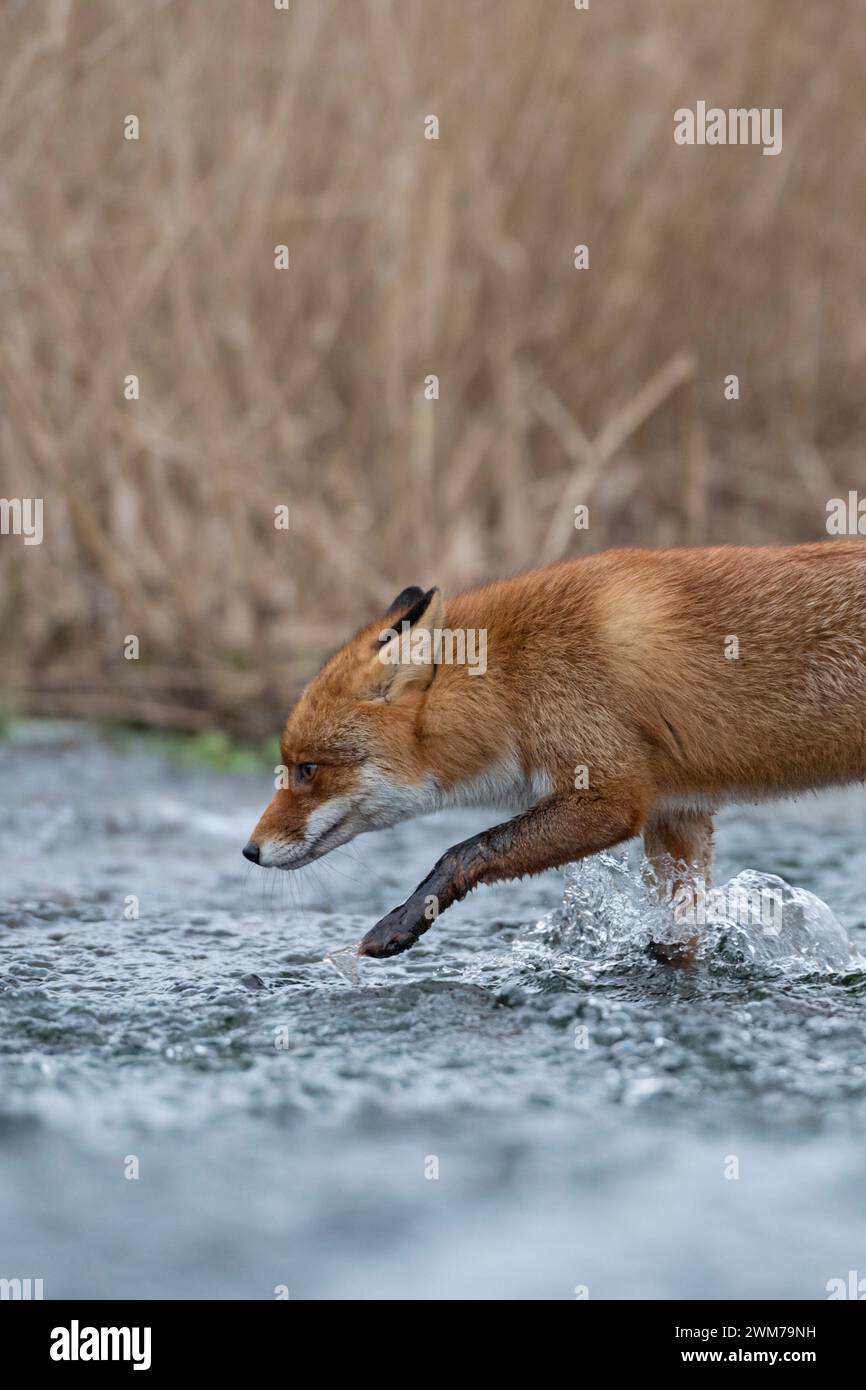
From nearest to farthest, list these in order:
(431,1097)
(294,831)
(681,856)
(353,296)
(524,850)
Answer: (431,1097), (524,850), (294,831), (681,856), (353,296)

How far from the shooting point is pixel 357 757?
4.68 meters

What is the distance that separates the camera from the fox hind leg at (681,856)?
500 cm

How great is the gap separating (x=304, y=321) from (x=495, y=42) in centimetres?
195

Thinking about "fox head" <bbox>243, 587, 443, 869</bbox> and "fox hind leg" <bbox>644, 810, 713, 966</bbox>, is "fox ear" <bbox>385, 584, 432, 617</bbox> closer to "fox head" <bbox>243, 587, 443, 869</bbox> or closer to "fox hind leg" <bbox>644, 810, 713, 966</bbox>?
"fox head" <bbox>243, 587, 443, 869</bbox>

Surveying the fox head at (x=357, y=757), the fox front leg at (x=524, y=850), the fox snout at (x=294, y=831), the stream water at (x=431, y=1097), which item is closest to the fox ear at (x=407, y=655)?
the fox head at (x=357, y=757)

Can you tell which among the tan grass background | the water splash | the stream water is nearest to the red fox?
the water splash

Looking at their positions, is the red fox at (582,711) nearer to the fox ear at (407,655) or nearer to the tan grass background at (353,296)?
the fox ear at (407,655)

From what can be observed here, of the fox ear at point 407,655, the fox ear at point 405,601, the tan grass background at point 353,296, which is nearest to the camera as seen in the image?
the fox ear at point 407,655

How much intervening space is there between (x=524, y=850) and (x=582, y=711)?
16.6 inches

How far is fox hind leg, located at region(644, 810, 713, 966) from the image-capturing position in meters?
5.00

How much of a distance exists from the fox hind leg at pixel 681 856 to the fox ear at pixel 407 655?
873 millimetres

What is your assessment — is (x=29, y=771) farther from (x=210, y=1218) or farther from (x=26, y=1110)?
(x=210, y=1218)

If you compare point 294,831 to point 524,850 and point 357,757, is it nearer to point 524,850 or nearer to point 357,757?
point 357,757

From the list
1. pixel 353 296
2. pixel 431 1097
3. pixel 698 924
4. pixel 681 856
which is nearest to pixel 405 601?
pixel 681 856
